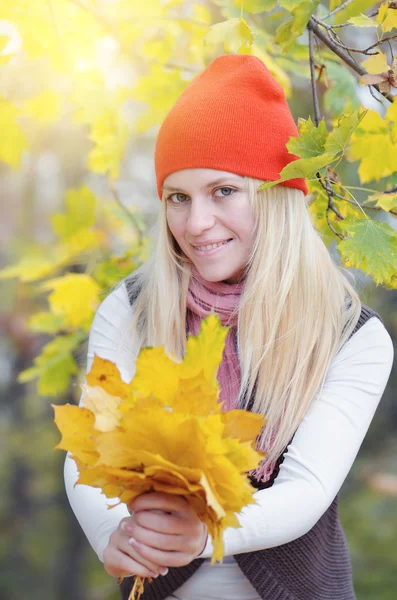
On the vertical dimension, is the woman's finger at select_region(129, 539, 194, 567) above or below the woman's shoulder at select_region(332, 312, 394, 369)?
below

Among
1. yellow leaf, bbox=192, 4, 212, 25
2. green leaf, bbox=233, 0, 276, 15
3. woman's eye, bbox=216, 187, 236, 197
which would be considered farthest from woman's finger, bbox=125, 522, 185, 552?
yellow leaf, bbox=192, 4, 212, 25

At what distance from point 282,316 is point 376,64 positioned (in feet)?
1.89

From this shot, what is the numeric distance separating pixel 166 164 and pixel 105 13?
62 centimetres

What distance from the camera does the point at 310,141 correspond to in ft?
4.20

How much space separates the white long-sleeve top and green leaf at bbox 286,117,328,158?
1.36ft

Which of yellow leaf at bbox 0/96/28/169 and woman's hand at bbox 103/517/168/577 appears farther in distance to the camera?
yellow leaf at bbox 0/96/28/169

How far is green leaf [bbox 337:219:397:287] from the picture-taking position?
1.30 meters

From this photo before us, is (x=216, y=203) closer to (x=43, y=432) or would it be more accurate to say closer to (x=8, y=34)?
(x=8, y=34)

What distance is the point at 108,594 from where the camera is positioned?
4887 millimetres

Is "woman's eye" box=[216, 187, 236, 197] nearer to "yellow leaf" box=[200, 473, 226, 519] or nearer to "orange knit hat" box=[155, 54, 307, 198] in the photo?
"orange knit hat" box=[155, 54, 307, 198]

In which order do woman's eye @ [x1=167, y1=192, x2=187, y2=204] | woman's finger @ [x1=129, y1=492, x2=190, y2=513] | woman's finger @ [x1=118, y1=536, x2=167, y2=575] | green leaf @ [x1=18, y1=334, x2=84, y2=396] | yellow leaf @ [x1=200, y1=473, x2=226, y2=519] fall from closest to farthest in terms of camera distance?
yellow leaf @ [x1=200, y1=473, x2=226, y2=519] < woman's finger @ [x1=129, y1=492, x2=190, y2=513] < woman's finger @ [x1=118, y1=536, x2=167, y2=575] < woman's eye @ [x1=167, y1=192, x2=187, y2=204] < green leaf @ [x1=18, y1=334, x2=84, y2=396]

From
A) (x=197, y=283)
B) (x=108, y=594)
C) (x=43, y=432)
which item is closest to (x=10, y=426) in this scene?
(x=43, y=432)

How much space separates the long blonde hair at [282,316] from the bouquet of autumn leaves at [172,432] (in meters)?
0.59

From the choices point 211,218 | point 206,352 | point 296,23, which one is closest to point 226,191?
point 211,218
